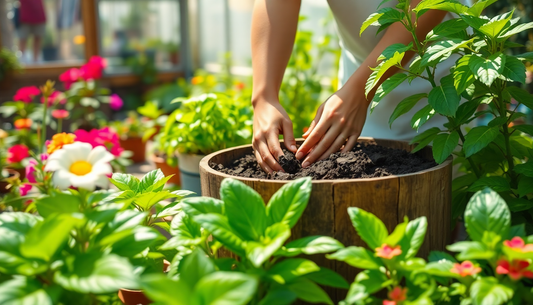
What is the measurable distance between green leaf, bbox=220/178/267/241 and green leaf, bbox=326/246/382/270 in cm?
14

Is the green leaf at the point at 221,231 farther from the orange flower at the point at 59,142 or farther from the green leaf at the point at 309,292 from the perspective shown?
the orange flower at the point at 59,142

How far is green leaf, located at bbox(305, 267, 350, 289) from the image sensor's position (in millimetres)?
874

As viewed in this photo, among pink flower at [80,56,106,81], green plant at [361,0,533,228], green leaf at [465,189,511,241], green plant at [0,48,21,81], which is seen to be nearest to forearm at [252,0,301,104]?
green plant at [361,0,533,228]

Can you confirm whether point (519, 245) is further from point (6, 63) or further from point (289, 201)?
point (6, 63)

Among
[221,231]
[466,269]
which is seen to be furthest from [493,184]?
[221,231]

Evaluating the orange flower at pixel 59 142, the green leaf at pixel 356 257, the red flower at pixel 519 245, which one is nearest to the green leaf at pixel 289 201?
the green leaf at pixel 356 257

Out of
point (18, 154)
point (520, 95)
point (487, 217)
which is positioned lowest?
point (18, 154)

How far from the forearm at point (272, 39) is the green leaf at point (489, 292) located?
80cm

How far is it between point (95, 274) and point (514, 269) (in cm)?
62

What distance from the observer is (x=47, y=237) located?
0.73 m

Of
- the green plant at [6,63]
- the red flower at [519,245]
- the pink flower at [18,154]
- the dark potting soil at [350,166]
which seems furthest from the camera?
the green plant at [6,63]

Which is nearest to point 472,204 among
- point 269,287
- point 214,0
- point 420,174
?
point 420,174

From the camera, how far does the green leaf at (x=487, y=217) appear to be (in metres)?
0.85

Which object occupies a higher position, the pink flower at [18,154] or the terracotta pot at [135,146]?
the pink flower at [18,154]
